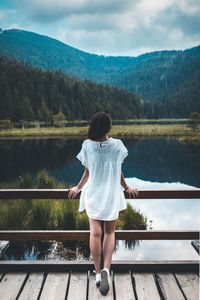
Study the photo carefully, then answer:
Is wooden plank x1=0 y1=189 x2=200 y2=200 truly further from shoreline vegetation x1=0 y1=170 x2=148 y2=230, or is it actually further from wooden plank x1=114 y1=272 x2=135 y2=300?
shoreline vegetation x1=0 y1=170 x2=148 y2=230

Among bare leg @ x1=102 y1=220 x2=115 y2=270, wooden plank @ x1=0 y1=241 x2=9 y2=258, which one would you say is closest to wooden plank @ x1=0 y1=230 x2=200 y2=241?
wooden plank @ x1=0 y1=241 x2=9 y2=258

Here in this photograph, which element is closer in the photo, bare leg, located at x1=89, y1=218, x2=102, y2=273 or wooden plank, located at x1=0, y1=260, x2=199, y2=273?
bare leg, located at x1=89, y1=218, x2=102, y2=273

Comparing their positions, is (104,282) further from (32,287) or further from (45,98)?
(45,98)

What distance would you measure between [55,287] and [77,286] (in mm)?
193

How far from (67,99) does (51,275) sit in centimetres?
9191

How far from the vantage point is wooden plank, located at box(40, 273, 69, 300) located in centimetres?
310

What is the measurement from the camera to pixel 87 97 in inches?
3905

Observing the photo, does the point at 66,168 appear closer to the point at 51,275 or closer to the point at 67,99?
the point at 51,275

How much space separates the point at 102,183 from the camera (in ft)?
10.3

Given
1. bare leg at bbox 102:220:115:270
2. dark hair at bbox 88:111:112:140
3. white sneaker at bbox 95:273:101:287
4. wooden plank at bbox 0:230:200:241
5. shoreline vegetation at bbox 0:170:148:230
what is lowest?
shoreline vegetation at bbox 0:170:148:230

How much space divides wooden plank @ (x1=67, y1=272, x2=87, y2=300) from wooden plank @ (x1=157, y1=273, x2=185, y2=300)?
68 centimetres

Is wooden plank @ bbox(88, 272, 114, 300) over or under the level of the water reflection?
over

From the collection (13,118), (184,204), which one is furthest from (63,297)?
(13,118)

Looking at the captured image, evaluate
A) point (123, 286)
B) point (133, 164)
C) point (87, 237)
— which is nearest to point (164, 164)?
point (133, 164)
